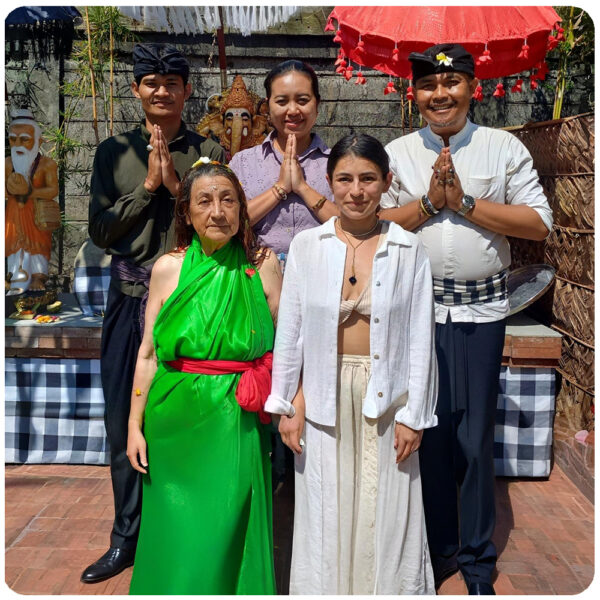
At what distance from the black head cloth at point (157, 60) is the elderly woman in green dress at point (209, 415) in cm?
68

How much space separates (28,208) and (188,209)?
3031 mm

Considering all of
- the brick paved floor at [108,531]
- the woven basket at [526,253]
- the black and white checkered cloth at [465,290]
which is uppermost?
the woven basket at [526,253]

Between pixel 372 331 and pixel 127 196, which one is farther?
pixel 127 196

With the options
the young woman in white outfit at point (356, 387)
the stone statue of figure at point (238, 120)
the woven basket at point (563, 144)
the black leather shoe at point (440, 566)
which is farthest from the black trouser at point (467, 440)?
the stone statue of figure at point (238, 120)

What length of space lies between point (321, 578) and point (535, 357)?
2328 mm

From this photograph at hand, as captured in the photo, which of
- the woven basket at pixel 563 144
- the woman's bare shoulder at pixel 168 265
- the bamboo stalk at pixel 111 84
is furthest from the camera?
the bamboo stalk at pixel 111 84

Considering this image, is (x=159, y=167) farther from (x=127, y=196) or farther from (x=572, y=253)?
(x=572, y=253)

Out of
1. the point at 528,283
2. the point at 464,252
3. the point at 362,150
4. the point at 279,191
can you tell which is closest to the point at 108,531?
the point at 279,191

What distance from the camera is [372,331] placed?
267 centimetres

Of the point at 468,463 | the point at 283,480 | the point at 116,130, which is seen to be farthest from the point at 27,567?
the point at 116,130

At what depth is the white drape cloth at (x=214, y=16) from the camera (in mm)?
5941

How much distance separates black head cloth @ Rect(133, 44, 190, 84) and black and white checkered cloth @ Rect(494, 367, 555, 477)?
2789mm

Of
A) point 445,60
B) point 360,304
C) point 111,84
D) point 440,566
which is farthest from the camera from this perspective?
point 111,84

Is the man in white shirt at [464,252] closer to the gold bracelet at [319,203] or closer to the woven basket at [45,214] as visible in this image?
the gold bracelet at [319,203]
